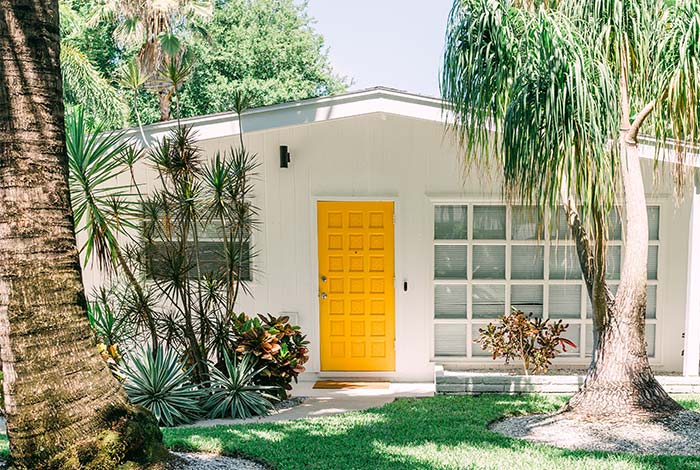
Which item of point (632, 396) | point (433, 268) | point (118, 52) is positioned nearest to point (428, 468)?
point (632, 396)

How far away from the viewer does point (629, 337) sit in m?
5.52

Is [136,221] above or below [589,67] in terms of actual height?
below

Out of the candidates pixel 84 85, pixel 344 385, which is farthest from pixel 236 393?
pixel 84 85

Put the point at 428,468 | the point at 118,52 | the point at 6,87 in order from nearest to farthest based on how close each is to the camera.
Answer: the point at 6,87 → the point at 428,468 → the point at 118,52

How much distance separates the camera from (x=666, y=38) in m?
4.99

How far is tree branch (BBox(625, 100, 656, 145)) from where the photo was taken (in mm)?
5277

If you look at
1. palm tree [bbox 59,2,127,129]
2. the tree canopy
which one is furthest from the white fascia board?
the tree canopy

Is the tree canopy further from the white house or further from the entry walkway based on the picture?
the entry walkway

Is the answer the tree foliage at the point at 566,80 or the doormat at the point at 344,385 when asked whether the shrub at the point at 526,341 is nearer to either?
the doormat at the point at 344,385

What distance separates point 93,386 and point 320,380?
16.5 ft

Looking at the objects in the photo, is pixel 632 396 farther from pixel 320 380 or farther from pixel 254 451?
pixel 320 380

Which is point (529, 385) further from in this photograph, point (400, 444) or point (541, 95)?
point (541, 95)

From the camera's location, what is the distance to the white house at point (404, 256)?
26.3 feet

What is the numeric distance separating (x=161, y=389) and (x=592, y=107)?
4269 mm
